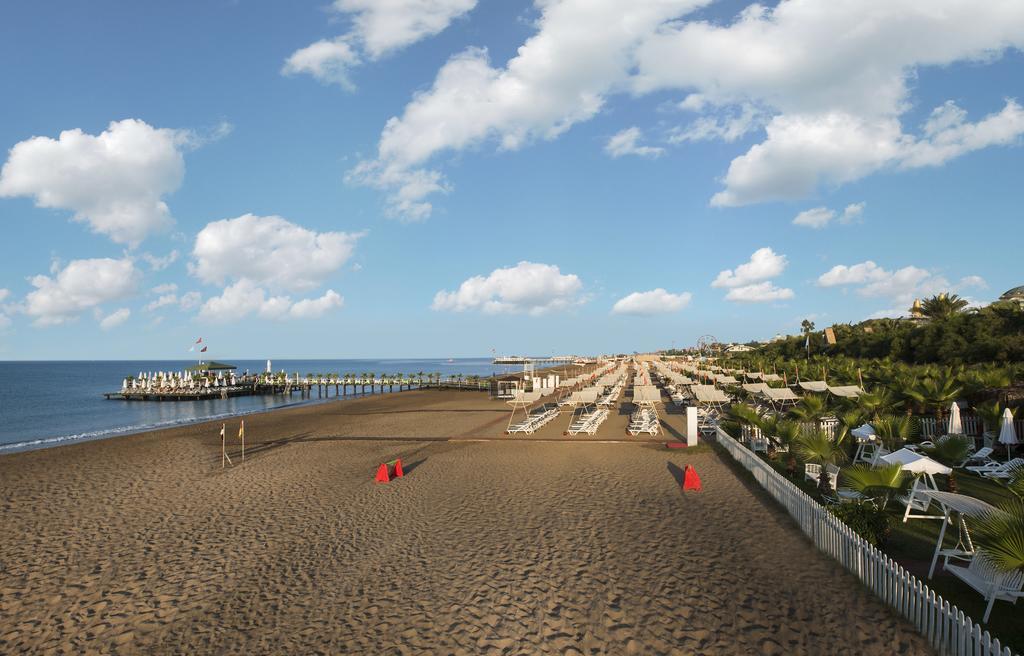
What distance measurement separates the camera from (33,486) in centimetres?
1220

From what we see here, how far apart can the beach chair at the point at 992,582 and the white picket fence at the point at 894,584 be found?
318 millimetres

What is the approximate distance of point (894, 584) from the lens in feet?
16.8

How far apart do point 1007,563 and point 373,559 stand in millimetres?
6781

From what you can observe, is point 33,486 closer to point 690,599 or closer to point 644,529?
point 644,529

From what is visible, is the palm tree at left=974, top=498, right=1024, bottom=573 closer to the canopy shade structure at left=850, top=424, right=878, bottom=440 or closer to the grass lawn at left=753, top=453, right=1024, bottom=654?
the grass lawn at left=753, top=453, right=1024, bottom=654

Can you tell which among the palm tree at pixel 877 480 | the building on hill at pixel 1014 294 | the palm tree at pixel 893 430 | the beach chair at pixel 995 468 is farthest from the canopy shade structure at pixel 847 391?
the building on hill at pixel 1014 294

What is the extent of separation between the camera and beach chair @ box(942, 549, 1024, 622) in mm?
4656

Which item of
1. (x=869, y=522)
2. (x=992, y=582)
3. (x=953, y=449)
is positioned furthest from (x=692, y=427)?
(x=992, y=582)

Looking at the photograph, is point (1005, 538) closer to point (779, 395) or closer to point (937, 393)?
point (937, 393)

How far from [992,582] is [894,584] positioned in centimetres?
76

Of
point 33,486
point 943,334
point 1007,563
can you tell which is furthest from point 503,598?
point 943,334

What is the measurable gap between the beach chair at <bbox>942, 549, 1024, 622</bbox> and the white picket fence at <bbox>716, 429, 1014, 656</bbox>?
1.04ft

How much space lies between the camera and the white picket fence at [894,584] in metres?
3.96

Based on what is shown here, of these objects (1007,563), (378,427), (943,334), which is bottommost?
(378,427)
